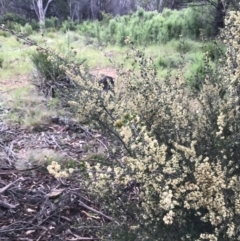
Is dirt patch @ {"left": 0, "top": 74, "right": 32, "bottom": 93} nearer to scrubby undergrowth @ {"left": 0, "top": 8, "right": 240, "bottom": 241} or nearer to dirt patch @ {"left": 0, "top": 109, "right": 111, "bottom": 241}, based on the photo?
dirt patch @ {"left": 0, "top": 109, "right": 111, "bottom": 241}

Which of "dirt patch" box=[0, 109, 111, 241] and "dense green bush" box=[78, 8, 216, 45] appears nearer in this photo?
"dirt patch" box=[0, 109, 111, 241]

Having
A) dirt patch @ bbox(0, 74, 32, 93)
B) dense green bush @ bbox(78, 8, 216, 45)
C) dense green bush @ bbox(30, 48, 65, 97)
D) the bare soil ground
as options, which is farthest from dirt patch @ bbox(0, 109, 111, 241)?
dense green bush @ bbox(78, 8, 216, 45)

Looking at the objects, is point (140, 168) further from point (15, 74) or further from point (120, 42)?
point (120, 42)

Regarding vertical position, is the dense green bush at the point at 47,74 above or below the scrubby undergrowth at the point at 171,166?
below

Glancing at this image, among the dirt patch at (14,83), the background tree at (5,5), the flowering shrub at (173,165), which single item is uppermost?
the flowering shrub at (173,165)

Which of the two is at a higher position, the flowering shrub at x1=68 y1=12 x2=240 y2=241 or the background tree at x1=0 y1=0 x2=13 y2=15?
the flowering shrub at x1=68 y1=12 x2=240 y2=241

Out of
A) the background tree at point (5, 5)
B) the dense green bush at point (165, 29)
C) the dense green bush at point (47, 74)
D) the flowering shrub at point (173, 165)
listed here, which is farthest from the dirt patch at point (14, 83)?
the background tree at point (5, 5)

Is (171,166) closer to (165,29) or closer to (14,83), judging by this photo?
(14,83)

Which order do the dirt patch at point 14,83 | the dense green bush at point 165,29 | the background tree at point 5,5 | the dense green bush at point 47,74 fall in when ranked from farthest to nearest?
the background tree at point 5,5, the dense green bush at point 165,29, the dirt patch at point 14,83, the dense green bush at point 47,74

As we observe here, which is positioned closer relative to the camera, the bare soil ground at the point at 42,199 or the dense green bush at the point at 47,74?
the bare soil ground at the point at 42,199

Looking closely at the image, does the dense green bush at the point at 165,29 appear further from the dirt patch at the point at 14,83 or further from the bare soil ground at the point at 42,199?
the bare soil ground at the point at 42,199

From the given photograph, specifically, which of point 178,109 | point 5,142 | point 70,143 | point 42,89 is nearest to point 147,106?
point 178,109

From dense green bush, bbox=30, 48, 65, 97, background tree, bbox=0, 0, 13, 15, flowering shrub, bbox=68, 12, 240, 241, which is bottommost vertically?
background tree, bbox=0, 0, 13, 15

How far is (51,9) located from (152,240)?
25.1 metres
